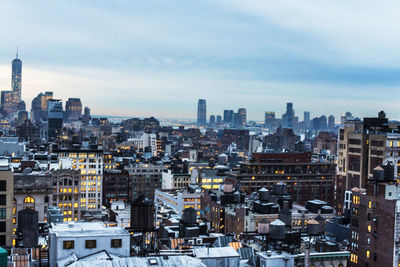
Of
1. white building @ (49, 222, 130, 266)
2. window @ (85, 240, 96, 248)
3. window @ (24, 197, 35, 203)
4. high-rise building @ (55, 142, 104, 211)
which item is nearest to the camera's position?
white building @ (49, 222, 130, 266)

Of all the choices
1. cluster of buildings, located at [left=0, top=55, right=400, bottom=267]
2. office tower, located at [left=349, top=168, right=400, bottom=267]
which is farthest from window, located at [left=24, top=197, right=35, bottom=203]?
office tower, located at [left=349, top=168, right=400, bottom=267]

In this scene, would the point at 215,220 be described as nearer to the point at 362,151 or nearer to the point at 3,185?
the point at 362,151

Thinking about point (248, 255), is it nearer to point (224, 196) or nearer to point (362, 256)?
point (362, 256)

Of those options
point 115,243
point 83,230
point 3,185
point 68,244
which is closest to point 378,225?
point 115,243

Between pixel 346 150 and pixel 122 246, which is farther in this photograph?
pixel 346 150

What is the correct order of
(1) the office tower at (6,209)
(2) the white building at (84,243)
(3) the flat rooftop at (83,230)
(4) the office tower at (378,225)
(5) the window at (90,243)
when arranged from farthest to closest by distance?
(4) the office tower at (378,225)
(1) the office tower at (6,209)
(3) the flat rooftop at (83,230)
(5) the window at (90,243)
(2) the white building at (84,243)

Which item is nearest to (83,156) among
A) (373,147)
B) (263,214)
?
(263,214)

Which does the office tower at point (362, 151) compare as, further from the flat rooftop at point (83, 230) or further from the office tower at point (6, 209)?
the flat rooftop at point (83, 230)

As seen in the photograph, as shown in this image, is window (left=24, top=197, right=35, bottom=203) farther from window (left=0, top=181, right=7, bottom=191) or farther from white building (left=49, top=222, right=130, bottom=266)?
white building (left=49, top=222, right=130, bottom=266)

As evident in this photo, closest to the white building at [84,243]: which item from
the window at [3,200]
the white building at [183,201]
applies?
the window at [3,200]
